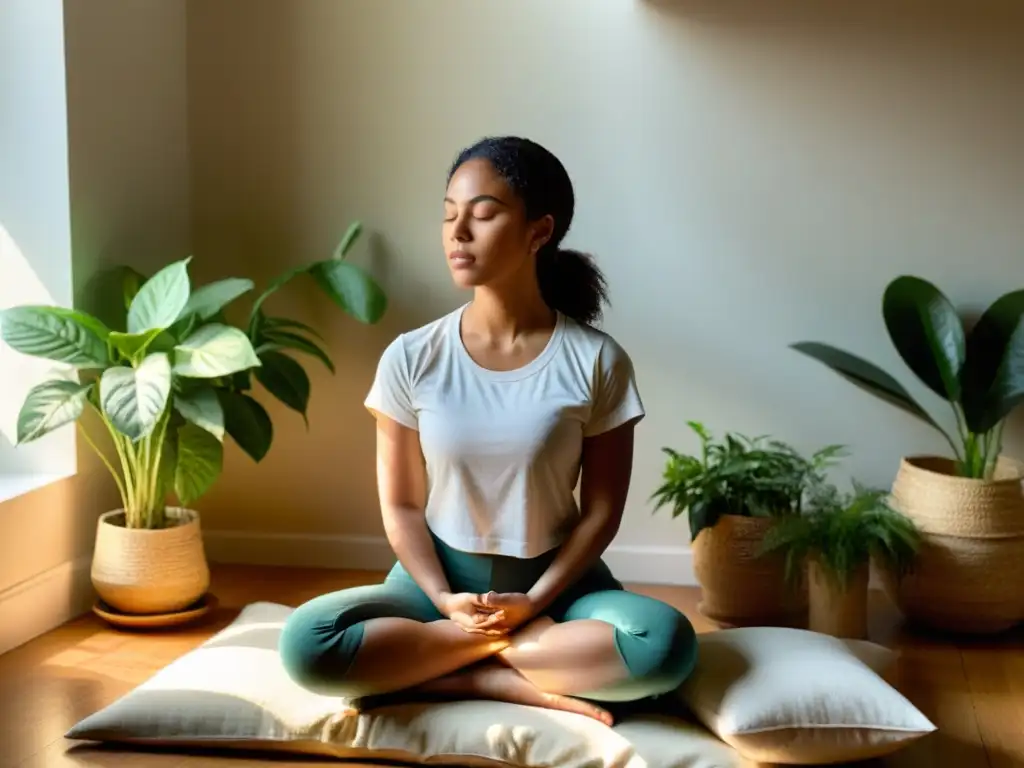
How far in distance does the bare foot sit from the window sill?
2.81 ft

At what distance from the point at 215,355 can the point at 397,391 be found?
45 cm

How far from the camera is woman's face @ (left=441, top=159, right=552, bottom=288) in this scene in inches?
73.1

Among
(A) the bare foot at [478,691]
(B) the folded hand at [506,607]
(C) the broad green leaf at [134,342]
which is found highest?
(C) the broad green leaf at [134,342]

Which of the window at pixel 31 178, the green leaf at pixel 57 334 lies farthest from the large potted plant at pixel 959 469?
the window at pixel 31 178

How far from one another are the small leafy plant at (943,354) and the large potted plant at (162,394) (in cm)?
99

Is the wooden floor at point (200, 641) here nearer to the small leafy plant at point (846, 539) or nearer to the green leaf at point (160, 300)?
the small leafy plant at point (846, 539)

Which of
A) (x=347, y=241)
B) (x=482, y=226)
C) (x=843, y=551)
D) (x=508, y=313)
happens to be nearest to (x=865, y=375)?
(x=843, y=551)

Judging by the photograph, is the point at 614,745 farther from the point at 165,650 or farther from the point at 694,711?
the point at 165,650

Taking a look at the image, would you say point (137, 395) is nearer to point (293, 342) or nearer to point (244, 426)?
point (244, 426)

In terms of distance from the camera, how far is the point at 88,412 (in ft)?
8.32

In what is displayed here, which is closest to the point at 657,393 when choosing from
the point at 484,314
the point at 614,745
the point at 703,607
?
the point at 703,607

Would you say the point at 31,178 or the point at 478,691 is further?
the point at 31,178

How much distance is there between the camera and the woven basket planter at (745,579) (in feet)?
8.02

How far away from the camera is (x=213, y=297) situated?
2393 millimetres
